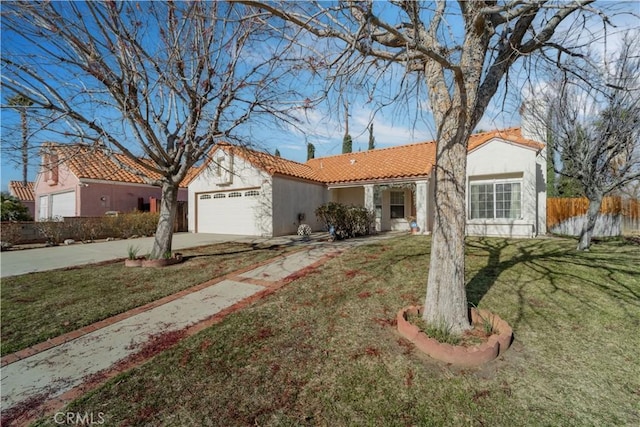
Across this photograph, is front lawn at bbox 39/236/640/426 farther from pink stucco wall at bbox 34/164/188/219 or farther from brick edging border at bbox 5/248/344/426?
pink stucco wall at bbox 34/164/188/219

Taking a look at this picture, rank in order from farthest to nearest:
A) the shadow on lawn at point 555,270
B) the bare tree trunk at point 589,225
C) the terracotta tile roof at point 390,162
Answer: the terracotta tile roof at point 390,162 < the bare tree trunk at point 589,225 < the shadow on lawn at point 555,270

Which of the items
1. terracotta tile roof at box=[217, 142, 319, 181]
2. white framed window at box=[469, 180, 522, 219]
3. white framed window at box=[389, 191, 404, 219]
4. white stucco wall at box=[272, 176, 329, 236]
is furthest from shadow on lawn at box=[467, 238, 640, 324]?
white stucco wall at box=[272, 176, 329, 236]

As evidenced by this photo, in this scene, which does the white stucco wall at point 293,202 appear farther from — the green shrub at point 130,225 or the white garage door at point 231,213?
the green shrub at point 130,225

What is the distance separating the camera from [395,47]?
371 centimetres

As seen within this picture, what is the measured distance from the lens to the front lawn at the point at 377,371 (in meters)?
2.36

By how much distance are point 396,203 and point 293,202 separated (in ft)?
19.2

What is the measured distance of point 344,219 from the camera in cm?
1188

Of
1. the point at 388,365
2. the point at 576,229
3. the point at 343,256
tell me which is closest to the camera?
the point at 388,365

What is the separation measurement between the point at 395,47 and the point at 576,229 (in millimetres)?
15792

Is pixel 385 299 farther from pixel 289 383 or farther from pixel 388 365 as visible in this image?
pixel 289 383

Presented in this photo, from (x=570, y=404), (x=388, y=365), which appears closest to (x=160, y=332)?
(x=388, y=365)

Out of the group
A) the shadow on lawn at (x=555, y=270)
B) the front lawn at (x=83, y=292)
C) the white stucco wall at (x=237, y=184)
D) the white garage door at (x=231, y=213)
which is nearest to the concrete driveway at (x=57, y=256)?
the front lawn at (x=83, y=292)

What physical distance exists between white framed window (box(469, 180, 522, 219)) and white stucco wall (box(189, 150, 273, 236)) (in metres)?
9.76

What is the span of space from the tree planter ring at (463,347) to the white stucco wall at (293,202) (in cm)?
1062
